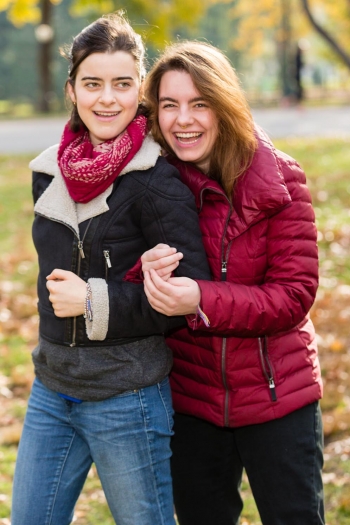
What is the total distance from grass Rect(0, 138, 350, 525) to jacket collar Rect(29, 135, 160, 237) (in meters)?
2.00

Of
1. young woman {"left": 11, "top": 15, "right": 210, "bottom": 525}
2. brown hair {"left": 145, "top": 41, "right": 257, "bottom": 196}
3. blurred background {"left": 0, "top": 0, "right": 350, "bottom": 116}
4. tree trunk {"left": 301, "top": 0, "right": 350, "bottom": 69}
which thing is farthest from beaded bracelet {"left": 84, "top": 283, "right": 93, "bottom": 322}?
blurred background {"left": 0, "top": 0, "right": 350, "bottom": 116}

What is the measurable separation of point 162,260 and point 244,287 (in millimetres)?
296

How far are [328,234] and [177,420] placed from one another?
5165 millimetres

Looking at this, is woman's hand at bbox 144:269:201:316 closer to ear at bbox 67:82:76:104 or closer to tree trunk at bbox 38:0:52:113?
ear at bbox 67:82:76:104

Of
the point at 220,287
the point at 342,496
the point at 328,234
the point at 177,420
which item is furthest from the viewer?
the point at 328,234

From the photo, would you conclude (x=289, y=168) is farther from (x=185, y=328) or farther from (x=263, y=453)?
(x=263, y=453)

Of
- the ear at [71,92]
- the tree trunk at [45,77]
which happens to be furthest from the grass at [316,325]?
the tree trunk at [45,77]

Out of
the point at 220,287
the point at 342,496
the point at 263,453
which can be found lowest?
the point at 342,496

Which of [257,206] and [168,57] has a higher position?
[168,57]

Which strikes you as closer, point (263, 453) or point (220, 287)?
point (220, 287)

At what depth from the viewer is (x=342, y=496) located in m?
3.67

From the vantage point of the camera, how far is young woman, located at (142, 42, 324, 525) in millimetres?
2324

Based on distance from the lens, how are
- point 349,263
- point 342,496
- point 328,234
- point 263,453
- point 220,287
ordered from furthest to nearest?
point 328,234 < point 349,263 < point 342,496 < point 263,453 < point 220,287

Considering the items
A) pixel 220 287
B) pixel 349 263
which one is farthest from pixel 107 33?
pixel 349 263
